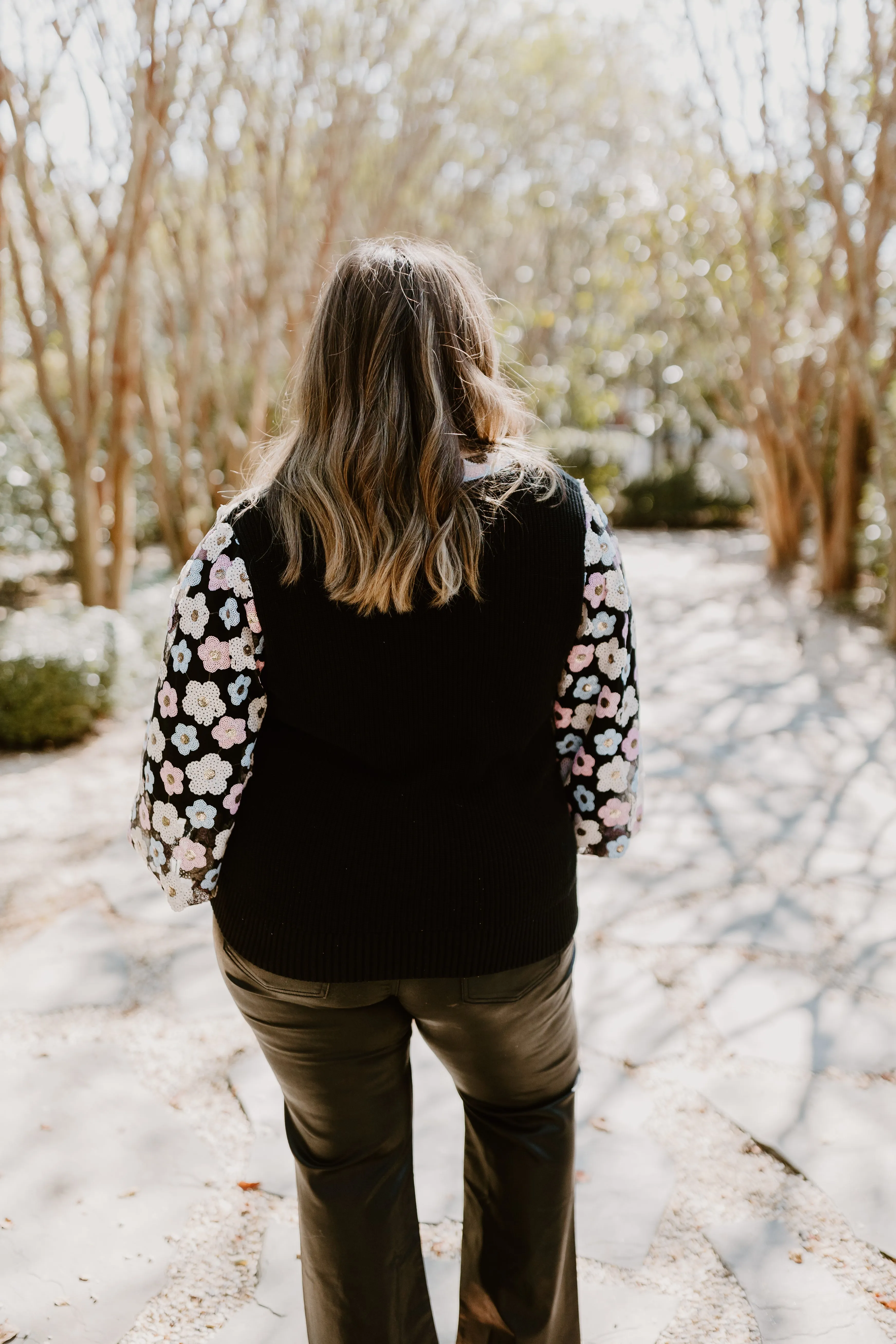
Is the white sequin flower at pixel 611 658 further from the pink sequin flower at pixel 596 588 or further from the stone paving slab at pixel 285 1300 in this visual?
the stone paving slab at pixel 285 1300

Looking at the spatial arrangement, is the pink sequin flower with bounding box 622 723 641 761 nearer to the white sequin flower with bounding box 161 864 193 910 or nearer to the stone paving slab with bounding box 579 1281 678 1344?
the white sequin flower with bounding box 161 864 193 910

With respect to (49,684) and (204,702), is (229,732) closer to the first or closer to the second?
(204,702)

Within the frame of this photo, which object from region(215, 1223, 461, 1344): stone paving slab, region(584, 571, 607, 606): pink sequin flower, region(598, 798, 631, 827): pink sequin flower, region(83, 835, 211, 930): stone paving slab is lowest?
region(83, 835, 211, 930): stone paving slab

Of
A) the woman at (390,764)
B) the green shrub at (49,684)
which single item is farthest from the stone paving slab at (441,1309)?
the green shrub at (49,684)

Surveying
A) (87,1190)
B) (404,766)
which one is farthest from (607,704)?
(87,1190)

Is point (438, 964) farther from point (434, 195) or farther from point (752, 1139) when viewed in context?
point (434, 195)

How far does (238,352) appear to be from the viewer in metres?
7.77

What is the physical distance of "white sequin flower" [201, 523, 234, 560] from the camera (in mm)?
1286

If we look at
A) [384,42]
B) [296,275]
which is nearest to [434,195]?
[296,275]

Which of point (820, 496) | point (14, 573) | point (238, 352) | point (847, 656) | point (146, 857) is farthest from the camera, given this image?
point (14, 573)

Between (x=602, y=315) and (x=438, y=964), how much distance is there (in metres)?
20.0

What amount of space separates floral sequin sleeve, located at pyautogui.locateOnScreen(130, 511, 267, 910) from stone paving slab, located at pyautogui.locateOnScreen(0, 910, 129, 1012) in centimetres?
156

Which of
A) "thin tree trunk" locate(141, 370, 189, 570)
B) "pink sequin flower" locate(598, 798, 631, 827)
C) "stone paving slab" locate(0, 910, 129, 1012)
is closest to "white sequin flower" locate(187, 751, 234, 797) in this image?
"pink sequin flower" locate(598, 798, 631, 827)

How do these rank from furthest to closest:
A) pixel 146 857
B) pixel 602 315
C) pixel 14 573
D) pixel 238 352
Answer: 1. pixel 602 315
2. pixel 14 573
3. pixel 238 352
4. pixel 146 857
